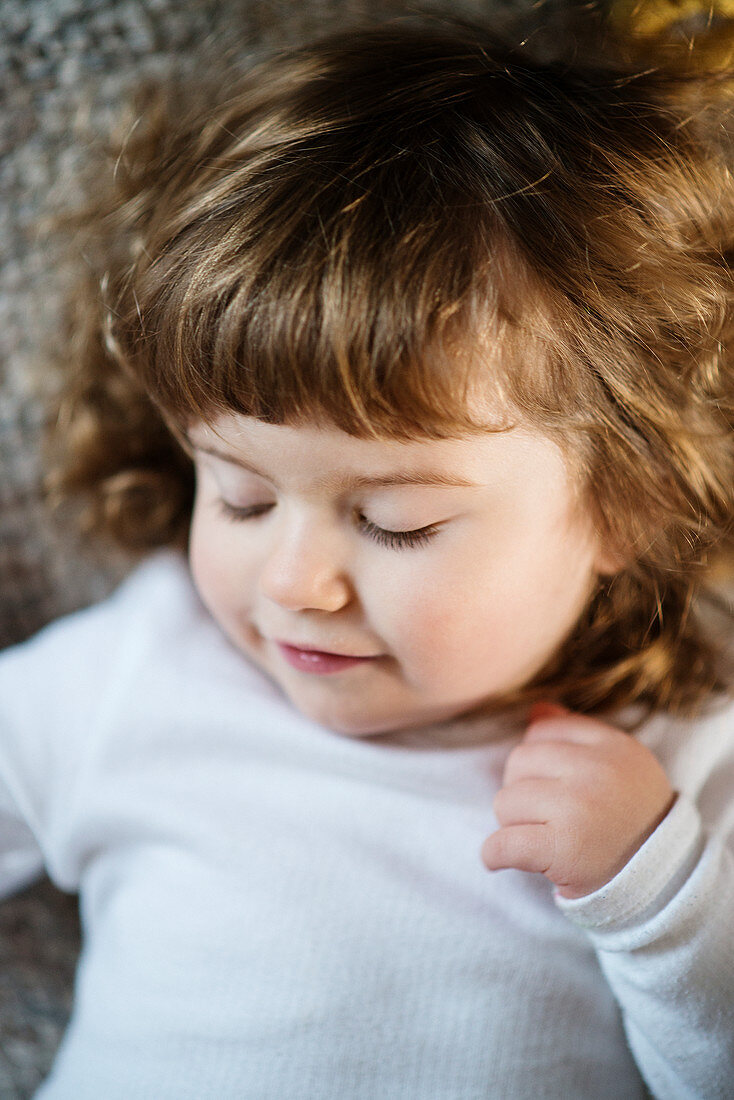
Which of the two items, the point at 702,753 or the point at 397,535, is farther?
the point at 702,753

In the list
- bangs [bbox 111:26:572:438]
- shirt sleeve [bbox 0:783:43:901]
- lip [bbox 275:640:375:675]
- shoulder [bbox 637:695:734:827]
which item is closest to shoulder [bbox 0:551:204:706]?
shirt sleeve [bbox 0:783:43:901]

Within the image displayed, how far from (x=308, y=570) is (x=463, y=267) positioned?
0.76 feet

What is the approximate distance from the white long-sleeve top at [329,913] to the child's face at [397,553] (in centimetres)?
13

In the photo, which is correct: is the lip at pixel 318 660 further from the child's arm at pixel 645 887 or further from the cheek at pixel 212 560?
the child's arm at pixel 645 887

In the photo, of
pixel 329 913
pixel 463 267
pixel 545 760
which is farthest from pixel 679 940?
pixel 463 267

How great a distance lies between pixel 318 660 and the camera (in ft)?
2.46

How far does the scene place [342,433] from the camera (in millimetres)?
625

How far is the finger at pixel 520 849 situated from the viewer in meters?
0.71

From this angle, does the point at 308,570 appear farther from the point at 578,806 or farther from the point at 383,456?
the point at 578,806

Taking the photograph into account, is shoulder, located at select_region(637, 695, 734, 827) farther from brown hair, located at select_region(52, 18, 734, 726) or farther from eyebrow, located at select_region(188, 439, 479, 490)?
eyebrow, located at select_region(188, 439, 479, 490)

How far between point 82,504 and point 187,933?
0.46m

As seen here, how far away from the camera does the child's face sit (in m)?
0.64

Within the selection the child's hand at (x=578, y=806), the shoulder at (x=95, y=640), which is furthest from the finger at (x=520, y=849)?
the shoulder at (x=95, y=640)

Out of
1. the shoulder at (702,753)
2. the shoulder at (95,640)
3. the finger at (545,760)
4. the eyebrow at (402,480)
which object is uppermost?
the eyebrow at (402,480)
